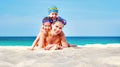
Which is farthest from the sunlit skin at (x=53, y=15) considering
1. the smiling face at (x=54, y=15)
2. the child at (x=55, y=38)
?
the child at (x=55, y=38)

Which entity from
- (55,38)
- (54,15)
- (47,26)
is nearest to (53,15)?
(54,15)

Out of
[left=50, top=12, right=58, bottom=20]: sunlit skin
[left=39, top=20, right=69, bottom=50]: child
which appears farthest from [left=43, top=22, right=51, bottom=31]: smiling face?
[left=50, top=12, right=58, bottom=20]: sunlit skin

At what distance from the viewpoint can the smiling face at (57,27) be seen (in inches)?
255

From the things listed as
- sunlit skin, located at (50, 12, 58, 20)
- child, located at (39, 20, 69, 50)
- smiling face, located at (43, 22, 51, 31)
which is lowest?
child, located at (39, 20, 69, 50)

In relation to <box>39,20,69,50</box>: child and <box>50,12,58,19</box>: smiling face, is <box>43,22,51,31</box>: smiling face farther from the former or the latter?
<box>50,12,58,19</box>: smiling face

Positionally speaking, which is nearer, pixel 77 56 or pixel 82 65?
pixel 82 65

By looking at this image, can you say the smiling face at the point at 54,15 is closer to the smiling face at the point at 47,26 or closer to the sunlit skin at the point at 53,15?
the sunlit skin at the point at 53,15

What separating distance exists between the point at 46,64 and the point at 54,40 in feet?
7.64

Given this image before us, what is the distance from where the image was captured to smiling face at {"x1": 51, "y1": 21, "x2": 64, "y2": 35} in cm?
647

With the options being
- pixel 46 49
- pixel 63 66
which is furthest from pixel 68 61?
pixel 46 49

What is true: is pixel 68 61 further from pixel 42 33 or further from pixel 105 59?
pixel 42 33

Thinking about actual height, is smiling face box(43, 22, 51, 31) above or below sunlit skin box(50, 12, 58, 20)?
below

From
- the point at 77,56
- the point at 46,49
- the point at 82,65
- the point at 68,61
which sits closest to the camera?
the point at 82,65

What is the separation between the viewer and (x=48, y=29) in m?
6.54
